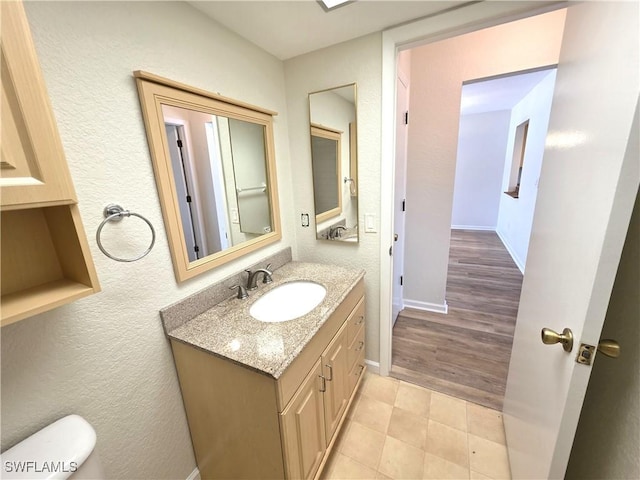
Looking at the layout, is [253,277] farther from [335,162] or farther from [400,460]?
[400,460]

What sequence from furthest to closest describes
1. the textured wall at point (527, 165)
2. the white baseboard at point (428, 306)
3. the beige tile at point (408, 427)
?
the textured wall at point (527, 165)
the white baseboard at point (428, 306)
the beige tile at point (408, 427)

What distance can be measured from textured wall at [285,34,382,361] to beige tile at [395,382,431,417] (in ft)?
0.85

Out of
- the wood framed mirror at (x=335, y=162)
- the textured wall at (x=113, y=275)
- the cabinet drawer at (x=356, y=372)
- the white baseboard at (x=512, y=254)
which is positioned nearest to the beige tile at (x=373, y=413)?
the cabinet drawer at (x=356, y=372)

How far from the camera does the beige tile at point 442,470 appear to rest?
48.7 inches

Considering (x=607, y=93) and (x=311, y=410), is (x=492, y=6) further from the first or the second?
(x=311, y=410)

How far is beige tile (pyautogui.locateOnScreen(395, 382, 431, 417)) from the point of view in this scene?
159cm

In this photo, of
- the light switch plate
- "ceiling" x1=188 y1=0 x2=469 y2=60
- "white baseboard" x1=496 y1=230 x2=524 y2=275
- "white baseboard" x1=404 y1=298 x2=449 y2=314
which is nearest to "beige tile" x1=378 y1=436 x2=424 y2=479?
the light switch plate

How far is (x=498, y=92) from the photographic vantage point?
148 inches

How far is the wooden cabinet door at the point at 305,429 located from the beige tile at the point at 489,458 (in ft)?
2.57

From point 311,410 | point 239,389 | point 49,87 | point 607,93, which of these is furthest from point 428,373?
point 49,87

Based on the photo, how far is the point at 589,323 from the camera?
644 millimetres

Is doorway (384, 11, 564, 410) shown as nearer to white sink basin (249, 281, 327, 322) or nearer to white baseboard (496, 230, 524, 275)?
white baseboard (496, 230, 524, 275)

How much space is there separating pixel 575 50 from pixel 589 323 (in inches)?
34.3

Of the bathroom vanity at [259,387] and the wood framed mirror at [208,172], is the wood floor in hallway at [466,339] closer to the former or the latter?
the bathroom vanity at [259,387]
